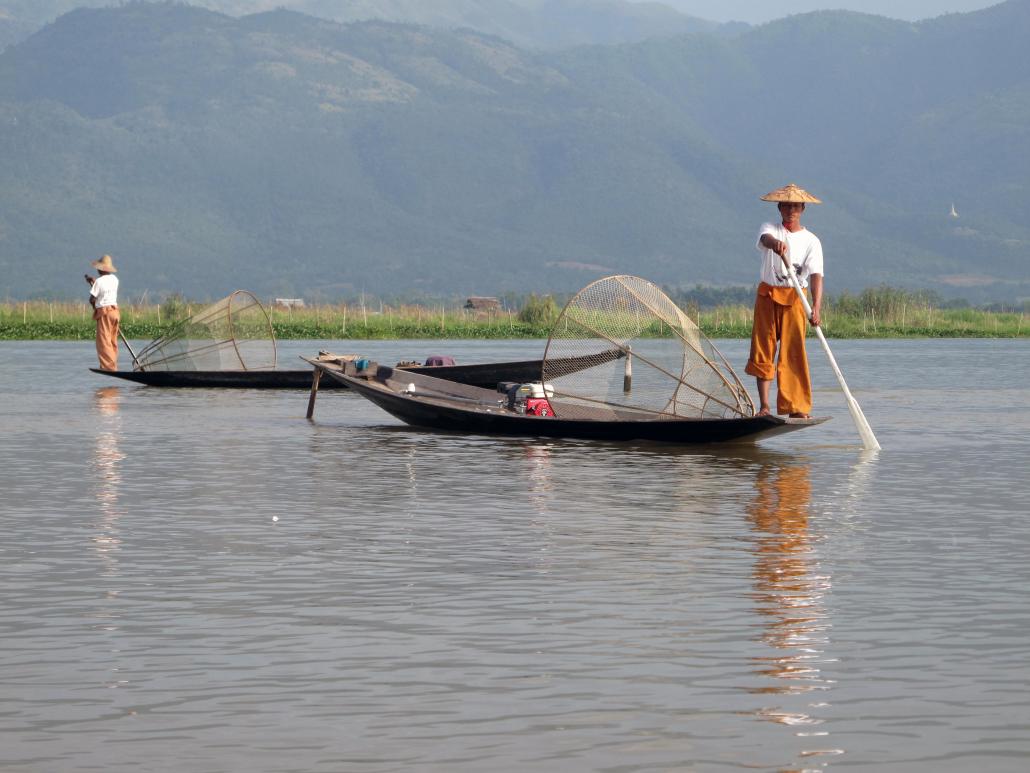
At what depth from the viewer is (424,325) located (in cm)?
5644

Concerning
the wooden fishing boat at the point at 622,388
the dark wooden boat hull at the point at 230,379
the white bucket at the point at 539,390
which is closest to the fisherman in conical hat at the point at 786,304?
the wooden fishing boat at the point at 622,388

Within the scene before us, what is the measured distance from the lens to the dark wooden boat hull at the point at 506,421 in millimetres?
16688

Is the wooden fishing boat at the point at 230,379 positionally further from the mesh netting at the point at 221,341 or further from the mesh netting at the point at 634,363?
the mesh netting at the point at 634,363

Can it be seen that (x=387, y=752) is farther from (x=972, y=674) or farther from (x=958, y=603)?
(x=958, y=603)

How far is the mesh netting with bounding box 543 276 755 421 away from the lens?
17.4m

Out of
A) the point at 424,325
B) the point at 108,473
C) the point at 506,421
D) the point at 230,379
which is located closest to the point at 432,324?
the point at 424,325

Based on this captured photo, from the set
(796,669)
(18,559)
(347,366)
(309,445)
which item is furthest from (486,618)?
(347,366)

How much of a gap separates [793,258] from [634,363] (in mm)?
2328

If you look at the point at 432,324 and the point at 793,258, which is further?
the point at 432,324

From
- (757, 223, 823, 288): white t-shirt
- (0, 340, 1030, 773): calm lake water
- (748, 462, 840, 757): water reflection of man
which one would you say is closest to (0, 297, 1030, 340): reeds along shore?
(757, 223, 823, 288): white t-shirt

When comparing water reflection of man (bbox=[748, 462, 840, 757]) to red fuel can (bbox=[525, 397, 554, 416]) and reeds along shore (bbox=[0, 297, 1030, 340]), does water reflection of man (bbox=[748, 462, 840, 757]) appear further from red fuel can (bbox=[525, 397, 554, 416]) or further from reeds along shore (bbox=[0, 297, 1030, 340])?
reeds along shore (bbox=[0, 297, 1030, 340])

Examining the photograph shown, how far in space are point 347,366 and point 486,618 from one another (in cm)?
1246

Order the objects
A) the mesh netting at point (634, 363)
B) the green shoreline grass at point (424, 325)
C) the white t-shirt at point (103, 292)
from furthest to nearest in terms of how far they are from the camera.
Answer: the green shoreline grass at point (424, 325), the white t-shirt at point (103, 292), the mesh netting at point (634, 363)

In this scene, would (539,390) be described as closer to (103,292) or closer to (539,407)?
(539,407)
